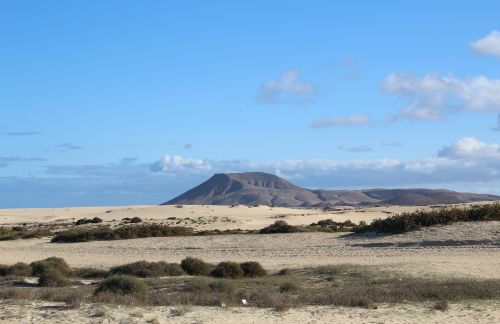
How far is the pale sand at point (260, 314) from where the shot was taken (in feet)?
52.5

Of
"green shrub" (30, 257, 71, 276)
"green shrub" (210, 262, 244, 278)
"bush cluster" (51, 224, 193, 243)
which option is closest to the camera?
"green shrub" (210, 262, 244, 278)

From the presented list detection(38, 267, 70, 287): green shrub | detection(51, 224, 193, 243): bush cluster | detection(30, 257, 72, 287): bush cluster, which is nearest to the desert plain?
detection(51, 224, 193, 243): bush cluster

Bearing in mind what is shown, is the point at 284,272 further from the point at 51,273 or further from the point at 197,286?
the point at 51,273

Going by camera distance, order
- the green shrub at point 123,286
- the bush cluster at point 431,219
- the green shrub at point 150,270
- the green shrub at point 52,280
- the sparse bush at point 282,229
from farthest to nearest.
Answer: the sparse bush at point 282,229
the bush cluster at point 431,219
the green shrub at point 150,270
the green shrub at point 52,280
the green shrub at point 123,286

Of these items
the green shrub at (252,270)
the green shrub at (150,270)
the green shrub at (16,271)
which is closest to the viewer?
the green shrub at (252,270)

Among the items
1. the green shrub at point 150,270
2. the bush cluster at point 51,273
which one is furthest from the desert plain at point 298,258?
the green shrub at point 150,270

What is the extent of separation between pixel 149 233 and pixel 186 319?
31.9 m

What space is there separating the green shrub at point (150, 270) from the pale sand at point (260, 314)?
845cm

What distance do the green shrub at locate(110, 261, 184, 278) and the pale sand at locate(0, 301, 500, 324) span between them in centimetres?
845

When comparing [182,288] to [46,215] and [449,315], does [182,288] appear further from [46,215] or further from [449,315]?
[46,215]

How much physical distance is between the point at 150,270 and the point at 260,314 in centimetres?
1018

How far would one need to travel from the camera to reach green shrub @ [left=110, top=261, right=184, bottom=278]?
2623 cm

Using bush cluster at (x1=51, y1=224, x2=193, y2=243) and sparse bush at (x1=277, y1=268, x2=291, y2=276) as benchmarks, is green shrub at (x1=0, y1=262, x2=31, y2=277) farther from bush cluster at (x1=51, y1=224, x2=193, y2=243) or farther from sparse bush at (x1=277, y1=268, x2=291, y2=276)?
bush cluster at (x1=51, y1=224, x2=193, y2=243)

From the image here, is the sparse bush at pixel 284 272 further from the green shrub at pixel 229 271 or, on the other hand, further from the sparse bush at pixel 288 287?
the sparse bush at pixel 288 287
